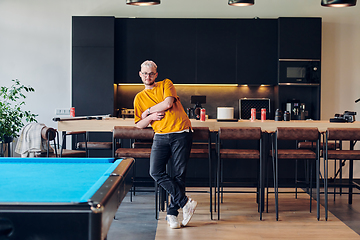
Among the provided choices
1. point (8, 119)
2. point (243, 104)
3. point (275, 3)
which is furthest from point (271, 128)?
point (8, 119)

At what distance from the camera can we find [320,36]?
5168 millimetres

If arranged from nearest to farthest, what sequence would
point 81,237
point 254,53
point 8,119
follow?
1. point 81,237
2. point 8,119
3. point 254,53

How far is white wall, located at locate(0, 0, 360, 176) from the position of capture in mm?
5594

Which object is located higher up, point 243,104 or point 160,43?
point 160,43

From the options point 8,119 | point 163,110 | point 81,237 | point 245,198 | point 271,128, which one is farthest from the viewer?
point 8,119

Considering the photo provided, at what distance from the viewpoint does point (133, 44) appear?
5.31 m

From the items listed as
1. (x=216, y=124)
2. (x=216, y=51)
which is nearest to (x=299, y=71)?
(x=216, y=51)

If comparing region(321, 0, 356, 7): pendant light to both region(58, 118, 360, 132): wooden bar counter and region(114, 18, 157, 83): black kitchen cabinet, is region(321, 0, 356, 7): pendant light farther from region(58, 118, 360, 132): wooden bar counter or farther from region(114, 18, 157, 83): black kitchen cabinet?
region(114, 18, 157, 83): black kitchen cabinet

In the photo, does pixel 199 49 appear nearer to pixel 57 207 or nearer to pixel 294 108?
pixel 294 108

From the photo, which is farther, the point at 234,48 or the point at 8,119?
the point at 234,48

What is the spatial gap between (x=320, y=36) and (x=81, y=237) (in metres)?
5.00

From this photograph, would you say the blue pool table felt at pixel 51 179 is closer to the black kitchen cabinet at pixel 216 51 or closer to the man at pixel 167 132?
the man at pixel 167 132

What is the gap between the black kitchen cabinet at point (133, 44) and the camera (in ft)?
17.3

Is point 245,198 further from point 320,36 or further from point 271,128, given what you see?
point 320,36
